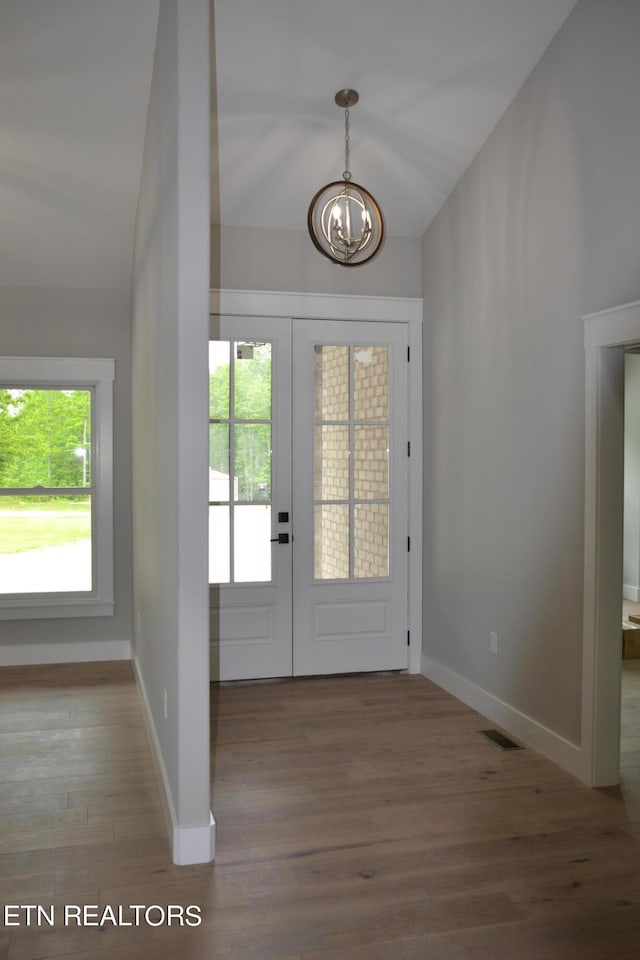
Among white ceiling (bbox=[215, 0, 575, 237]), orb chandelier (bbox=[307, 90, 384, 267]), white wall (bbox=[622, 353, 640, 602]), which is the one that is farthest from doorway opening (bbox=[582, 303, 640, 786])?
white wall (bbox=[622, 353, 640, 602])

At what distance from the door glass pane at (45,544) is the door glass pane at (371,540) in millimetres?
1889

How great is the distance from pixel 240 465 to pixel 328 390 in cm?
73

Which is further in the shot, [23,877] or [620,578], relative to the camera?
[620,578]

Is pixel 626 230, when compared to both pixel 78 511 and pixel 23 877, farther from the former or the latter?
pixel 78 511

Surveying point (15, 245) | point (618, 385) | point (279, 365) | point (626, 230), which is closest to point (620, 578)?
point (618, 385)

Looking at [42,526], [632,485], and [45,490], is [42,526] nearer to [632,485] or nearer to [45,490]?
[45,490]

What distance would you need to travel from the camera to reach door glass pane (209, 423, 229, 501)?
4969mm

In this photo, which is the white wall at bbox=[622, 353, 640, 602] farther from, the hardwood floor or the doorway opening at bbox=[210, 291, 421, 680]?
the hardwood floor

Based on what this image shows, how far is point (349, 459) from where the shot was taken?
514cm

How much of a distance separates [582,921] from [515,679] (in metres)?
Answer: 1.68

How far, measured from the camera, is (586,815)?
314 cm

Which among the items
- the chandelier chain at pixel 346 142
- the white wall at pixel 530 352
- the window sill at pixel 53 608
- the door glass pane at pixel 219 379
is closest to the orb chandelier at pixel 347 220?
the chandelier chain at pixel 346 142

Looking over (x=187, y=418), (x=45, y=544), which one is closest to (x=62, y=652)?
(x=45, y=544)

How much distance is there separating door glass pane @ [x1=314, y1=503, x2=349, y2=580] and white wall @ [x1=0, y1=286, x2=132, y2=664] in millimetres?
1374
